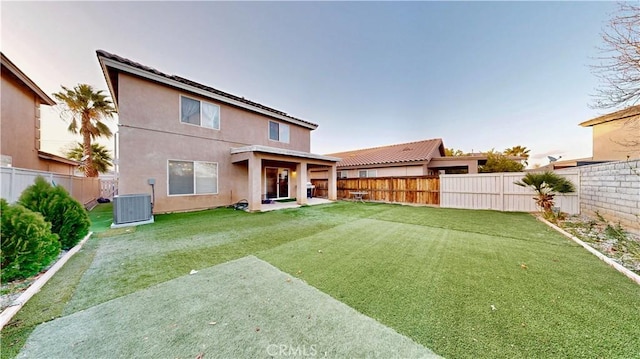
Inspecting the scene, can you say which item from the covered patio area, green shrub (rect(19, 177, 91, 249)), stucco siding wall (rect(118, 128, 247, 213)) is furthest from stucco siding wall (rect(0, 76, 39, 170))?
the covered patio area

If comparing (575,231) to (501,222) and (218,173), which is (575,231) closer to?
(501,222)

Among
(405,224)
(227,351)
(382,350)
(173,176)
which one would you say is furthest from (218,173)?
(382,350)

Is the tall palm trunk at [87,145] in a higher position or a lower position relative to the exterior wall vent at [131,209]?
higher

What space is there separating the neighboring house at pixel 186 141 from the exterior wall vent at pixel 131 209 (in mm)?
1380

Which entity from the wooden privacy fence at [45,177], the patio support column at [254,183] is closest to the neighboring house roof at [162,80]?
the patio support column at [254,183]

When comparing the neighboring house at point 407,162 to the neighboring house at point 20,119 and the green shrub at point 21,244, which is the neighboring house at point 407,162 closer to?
the green shrub at point 21,244

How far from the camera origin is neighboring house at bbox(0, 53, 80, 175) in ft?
25.4

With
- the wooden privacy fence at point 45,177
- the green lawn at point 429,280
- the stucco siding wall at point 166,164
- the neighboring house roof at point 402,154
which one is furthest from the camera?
the neighboring house roof at point 402,154

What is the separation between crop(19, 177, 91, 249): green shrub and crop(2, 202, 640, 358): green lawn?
0.46m

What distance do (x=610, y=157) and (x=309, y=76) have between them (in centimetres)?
2130

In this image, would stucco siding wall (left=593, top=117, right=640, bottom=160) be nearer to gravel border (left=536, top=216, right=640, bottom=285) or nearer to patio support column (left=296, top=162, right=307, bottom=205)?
gravel border (left=536, top=216, right=640, bottom=285)

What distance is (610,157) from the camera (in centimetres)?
1427

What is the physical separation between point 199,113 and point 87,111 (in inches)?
419

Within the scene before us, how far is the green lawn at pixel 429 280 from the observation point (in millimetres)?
1986
